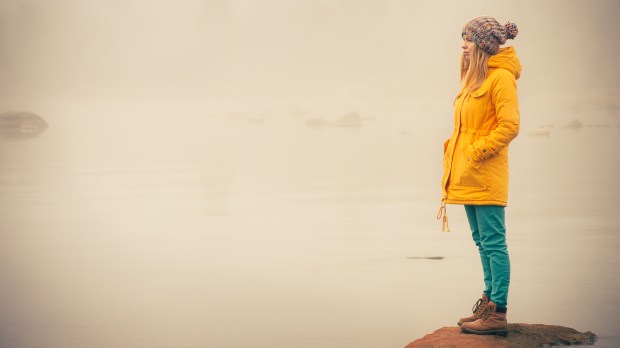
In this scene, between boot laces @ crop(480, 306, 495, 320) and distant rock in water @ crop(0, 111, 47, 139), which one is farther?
distant rock in water @ crop(0, 111, 47, 139)

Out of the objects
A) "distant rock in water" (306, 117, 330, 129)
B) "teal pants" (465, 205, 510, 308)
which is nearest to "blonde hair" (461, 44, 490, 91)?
"teal pants" (465, 205, 510, 308)

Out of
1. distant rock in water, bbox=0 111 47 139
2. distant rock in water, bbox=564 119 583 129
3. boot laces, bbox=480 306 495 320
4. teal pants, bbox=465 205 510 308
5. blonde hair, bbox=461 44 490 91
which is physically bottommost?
boot laces, bbox=480 306 495 320

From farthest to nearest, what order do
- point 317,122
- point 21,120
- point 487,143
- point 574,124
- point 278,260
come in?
point 317,122
point 21,120
point 574,124
point 278,260
point 487,143

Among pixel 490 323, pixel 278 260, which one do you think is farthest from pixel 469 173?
pixel 278 260

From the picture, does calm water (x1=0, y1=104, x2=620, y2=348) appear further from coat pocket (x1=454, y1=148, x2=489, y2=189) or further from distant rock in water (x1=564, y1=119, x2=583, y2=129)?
distant rock in water (x1=564, y1=119, x2=583, y2=129)

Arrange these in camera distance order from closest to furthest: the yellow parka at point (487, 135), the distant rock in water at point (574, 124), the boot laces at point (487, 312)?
the yellow parka at point (487, 135) → the boot laces at point (487, 312) → the distant rock in water at point (574, 124)

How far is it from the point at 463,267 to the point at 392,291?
1245 mm

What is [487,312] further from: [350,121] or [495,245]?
[350,121]

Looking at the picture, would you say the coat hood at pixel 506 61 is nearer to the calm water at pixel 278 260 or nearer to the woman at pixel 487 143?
the woman at pixel 487 143

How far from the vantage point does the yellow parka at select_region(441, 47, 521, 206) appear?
5.18 meters

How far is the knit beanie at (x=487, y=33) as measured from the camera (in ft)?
17.3

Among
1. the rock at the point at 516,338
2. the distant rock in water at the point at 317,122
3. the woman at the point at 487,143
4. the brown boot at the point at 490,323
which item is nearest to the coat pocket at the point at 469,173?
the woman at the point at 487,143

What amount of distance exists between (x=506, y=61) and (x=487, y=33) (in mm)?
200

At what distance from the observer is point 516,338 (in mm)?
5430
